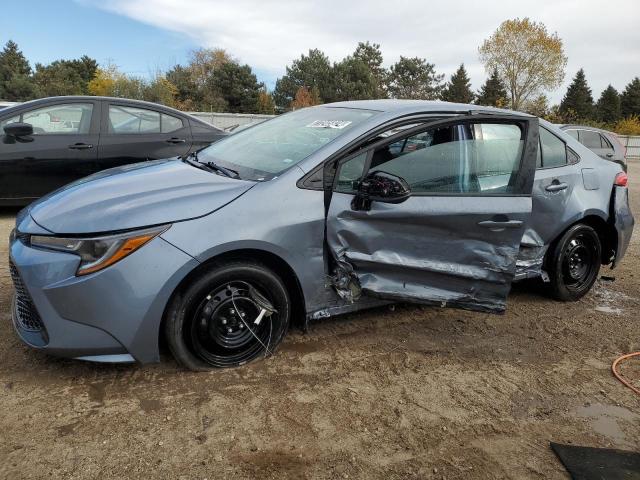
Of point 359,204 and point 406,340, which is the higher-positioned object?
point 359,204

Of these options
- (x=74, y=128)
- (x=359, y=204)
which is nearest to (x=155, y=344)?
(x=359, y=204)

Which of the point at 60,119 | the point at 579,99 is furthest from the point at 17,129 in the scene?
the point at 579,99

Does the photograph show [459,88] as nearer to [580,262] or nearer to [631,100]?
[631,100]

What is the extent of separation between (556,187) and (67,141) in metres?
5.51

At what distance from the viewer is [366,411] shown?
2.71 m

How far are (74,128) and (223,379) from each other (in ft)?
15.8

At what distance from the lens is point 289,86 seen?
55.6 m

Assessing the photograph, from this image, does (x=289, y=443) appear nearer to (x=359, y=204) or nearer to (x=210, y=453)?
(x=210, y=453)

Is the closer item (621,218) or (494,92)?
(621,218)

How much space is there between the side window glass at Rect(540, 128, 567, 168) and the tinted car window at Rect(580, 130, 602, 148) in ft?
30.8

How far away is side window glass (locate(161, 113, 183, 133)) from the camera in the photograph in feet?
22.9

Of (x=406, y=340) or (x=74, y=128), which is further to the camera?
(x=74, y=128)

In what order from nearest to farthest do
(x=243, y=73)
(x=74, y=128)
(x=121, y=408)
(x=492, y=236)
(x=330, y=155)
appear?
(x=121, y=408), (x=330, y=155), (x=492, y=236), (x=74, y=128), (x=243, y=73)

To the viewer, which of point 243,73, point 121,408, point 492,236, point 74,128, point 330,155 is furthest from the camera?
point 243,73
